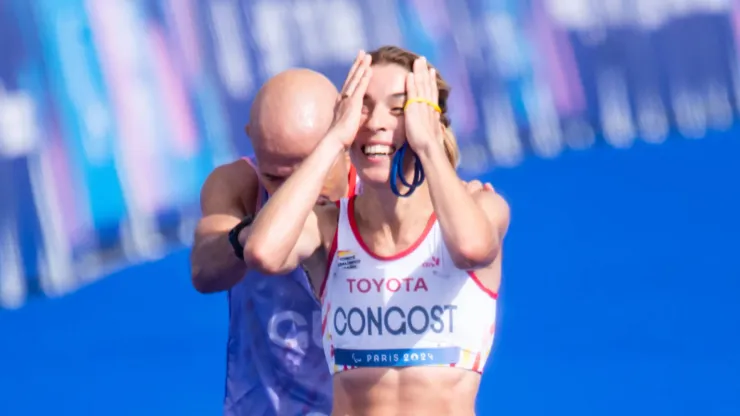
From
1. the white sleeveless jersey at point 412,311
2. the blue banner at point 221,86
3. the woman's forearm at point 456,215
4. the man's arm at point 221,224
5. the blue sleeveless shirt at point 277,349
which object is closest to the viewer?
the woman's forearm at point 456,215

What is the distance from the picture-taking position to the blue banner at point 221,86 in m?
3.92

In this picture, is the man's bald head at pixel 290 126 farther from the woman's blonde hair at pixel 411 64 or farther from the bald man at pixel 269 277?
the woman's blonde hair at pixel 411 64

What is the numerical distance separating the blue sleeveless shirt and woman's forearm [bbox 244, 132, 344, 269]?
65 centimetres

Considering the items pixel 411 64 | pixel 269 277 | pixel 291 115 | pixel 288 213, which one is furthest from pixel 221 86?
pixel 288 213

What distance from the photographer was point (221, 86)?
398cm

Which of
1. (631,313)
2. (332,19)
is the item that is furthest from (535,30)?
(631,313)

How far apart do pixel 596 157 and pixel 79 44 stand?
1609 mm

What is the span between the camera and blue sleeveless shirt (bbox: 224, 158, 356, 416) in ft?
9.40

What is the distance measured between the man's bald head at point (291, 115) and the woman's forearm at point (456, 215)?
0.49 meters

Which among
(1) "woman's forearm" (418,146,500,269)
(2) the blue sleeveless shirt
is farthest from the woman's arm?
(2) the blue sleeveless shirt

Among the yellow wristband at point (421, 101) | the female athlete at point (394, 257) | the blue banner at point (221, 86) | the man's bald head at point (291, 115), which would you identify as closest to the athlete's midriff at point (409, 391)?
the female athlete at point (394, 257)

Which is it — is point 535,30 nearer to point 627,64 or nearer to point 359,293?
point 627,64

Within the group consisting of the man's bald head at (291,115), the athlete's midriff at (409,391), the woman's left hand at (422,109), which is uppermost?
the man's bald head at (291,115)

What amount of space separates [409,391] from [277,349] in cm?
73
